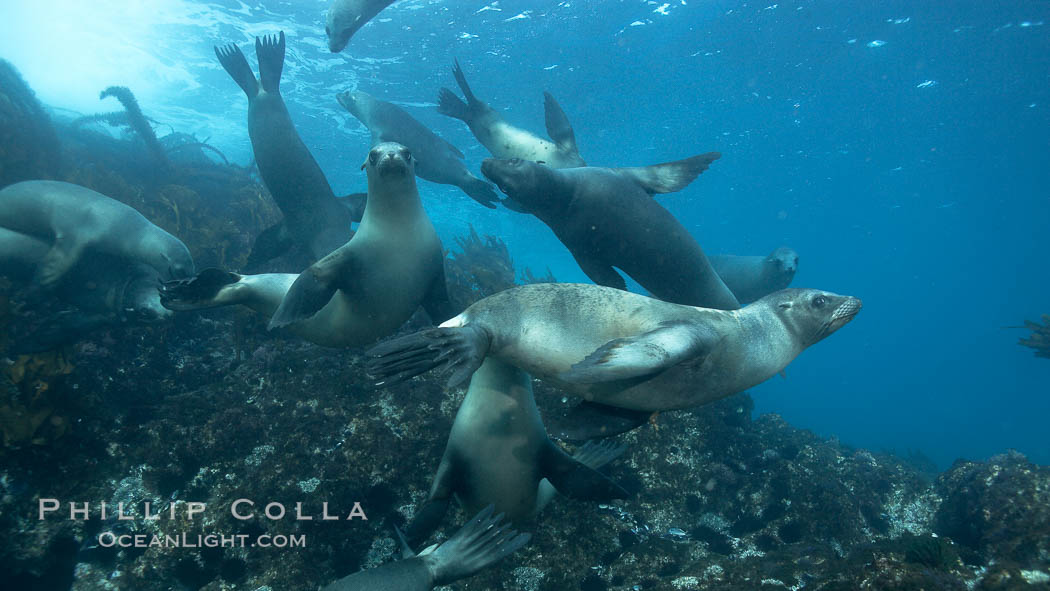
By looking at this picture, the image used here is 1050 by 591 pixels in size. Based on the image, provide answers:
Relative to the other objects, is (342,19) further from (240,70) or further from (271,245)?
(271,245)

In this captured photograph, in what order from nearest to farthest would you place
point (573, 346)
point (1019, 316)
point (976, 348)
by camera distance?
point (573, 346)
point (1019, 316)
point (976, 348)

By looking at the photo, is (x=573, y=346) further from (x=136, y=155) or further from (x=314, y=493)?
(x=136, y=155)

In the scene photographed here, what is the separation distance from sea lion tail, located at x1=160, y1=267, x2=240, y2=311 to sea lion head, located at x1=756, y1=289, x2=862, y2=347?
4372 mm

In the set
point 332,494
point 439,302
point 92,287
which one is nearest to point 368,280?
point 439,302

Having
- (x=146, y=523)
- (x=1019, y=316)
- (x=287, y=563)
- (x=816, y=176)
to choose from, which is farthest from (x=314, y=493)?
(x=1019, y=316)

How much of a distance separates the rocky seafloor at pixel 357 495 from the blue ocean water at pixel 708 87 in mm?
10128

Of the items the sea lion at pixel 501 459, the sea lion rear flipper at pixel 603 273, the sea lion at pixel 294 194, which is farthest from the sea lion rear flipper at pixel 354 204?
the sea lion at pixel 501 459

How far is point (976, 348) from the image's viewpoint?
7512 centimetres

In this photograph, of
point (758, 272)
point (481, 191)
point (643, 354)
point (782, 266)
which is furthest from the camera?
point (758, 272)

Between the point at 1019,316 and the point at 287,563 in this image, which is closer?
the point at 287,563

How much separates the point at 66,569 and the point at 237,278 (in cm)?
231

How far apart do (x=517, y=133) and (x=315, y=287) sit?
A: 435cm

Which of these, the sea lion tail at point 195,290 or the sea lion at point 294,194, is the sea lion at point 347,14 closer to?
the sea lion at point 294,194

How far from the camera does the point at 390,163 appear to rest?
3.17 metres
